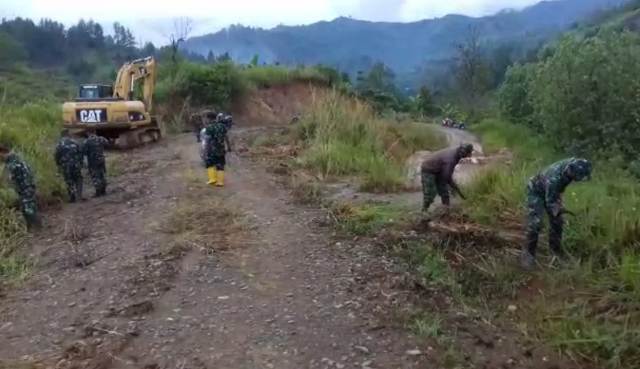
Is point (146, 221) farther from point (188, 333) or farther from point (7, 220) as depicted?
point (188, 333)

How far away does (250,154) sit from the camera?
14.0 m

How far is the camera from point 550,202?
633 cm

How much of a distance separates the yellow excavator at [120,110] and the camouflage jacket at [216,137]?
19.6ft

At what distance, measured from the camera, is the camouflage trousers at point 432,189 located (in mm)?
8273

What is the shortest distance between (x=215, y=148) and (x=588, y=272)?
5799 mm

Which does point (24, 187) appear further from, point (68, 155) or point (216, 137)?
point (216, 137)

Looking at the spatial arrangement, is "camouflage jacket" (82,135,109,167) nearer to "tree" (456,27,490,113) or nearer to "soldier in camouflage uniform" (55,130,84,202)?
"soldier in camouflage uniform" (55,130,84,202)

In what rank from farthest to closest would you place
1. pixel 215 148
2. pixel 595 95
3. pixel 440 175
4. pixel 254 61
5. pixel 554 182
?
pixel 254 61, pixel 595 95, pixel 215 148, pixel 440 175, pixel 554 182

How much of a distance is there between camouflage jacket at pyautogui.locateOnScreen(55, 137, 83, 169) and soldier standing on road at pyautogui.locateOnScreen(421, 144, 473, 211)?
198 inches

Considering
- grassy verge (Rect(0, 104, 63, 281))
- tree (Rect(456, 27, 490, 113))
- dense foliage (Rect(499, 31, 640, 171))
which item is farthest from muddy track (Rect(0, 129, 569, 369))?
tree (Rect(456, 27, 490, 113))

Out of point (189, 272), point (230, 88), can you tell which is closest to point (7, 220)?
point (189, 272)

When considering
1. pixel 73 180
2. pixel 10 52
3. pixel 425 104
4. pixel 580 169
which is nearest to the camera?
pixel 580 169

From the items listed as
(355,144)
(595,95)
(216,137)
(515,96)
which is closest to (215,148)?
(216,137)

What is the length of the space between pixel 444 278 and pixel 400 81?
119 m
